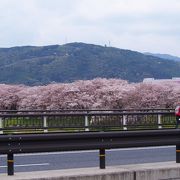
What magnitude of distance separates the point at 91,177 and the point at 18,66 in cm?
13684

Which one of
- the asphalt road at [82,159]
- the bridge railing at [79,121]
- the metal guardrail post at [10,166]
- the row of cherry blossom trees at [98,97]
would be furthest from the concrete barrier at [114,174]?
the row of cherry blossom trees at [98,97]

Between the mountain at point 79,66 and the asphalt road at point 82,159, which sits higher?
the mountain at point 79,66

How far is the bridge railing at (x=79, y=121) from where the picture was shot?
2348cm

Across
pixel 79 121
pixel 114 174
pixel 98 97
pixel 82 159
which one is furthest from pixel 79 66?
pixel 114 174

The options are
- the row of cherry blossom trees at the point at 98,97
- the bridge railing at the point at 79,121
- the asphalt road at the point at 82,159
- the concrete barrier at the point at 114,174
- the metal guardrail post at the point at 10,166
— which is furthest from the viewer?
the row of cherry blossom trees at the point at 98,97

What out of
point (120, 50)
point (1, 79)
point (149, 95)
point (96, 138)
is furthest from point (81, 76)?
point (96, 138)

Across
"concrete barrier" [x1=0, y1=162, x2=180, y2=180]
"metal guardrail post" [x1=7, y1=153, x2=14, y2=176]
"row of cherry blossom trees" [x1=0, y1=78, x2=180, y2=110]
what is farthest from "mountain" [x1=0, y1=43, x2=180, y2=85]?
"metal guardrail post" [x1=7, y1=153, x2=14, y2=176]

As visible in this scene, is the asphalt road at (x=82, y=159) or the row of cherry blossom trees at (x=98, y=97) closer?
the asphalt road at (x=82, y=159)

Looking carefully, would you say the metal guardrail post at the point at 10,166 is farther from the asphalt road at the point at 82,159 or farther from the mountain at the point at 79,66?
the mountain at the point at 79,66

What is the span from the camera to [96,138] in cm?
965

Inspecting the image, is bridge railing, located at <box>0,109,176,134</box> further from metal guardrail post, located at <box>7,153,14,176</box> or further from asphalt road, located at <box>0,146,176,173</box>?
metal guardrail post, located at <box>7,153,14,176</box>

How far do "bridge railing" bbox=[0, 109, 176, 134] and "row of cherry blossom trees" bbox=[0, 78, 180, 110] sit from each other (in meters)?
16.7

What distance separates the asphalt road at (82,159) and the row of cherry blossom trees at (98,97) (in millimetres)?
25746

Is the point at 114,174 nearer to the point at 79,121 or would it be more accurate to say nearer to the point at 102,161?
the point at 102,161
